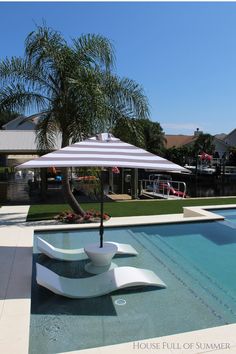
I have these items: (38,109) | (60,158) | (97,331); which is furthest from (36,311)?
(38,109)

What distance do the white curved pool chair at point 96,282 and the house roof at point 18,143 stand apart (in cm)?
1299

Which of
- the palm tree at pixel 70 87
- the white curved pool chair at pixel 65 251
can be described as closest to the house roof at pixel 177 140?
the palm tree at pixel 70 87

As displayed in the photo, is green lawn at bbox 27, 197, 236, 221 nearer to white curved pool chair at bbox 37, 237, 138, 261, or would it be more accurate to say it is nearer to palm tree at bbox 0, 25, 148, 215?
palm tree at bbox 0, 25, 148, 215

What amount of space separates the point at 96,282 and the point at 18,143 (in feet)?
53.9

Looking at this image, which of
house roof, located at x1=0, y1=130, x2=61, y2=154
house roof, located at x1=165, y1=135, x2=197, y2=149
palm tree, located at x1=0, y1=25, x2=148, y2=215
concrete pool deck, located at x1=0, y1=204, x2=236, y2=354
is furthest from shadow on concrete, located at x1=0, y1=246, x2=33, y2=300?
house roof, located at x1=165, y1=135, x2=197, y2=149

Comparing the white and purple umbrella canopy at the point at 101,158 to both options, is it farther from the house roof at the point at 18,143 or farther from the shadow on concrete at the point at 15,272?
the house roof at the point at 18,143

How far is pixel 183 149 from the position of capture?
204 ft

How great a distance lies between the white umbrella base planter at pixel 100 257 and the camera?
6149 mm

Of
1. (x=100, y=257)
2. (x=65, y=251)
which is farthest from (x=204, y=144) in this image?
(x=100, y=257)

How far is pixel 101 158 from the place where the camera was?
5.54 meters

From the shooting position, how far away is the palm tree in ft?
37.0

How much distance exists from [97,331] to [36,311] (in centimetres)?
94

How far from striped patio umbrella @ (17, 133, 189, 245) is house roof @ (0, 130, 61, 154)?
1227 centimetres

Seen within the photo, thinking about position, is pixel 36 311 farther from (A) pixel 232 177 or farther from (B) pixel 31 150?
(A) pixel 232 177
